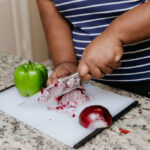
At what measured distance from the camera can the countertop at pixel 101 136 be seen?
2.23 feet

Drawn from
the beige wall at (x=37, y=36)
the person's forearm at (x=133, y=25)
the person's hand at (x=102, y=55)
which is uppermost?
the person's forearm at (x=133, y=25)

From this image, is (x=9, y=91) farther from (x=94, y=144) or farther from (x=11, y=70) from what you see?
(x=94, y=144)

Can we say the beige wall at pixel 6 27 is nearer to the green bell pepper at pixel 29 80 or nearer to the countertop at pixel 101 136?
the green bell pepper at pixel 29 80

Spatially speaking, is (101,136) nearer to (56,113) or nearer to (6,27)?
(56,113)

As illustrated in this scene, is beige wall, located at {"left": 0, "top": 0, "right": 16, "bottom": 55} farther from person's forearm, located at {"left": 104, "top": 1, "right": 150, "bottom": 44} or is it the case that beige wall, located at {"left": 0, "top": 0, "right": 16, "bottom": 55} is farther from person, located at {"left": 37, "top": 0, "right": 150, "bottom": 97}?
person's forearm, located at {"left": 104, "top": 1, "right": 150, "bottom": 44}

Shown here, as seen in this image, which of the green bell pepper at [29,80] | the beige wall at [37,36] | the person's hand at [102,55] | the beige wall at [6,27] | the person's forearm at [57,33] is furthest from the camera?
the beige wall at [37,36]

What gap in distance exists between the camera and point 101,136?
72 cm

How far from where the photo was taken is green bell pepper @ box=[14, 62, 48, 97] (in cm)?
94

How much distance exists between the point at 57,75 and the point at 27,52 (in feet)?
5.44

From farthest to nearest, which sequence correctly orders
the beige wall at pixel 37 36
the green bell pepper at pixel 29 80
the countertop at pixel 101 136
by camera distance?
the beige wall at pixel 37 36 → the green bell pepper at pixel 29 80 → the countertop at pixel 101 136

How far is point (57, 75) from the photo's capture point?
0.98 meters

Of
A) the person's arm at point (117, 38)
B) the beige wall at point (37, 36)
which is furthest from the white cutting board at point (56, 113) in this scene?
the beige wall at point (37, 36)

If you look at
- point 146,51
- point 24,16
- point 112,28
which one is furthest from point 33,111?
point 24,16

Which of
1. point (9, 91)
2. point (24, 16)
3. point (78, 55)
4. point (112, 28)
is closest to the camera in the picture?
point (112, 28)
